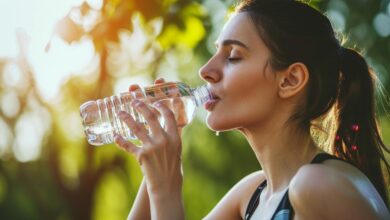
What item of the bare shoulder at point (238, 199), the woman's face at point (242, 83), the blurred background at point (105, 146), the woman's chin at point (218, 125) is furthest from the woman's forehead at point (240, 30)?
the blurred background at point (105, 146)

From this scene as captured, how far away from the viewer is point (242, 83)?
1.78 metres

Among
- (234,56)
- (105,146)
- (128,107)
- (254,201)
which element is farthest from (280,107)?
(105,146)

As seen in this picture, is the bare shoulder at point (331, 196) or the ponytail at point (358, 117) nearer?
the bare shoulder at point (331, 196)

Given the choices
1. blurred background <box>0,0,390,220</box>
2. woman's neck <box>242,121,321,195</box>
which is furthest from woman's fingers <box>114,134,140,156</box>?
blurred background <box>0,0,390,220</box>

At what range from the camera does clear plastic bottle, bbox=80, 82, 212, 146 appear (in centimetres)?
208

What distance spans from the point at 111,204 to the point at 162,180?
13.6ft

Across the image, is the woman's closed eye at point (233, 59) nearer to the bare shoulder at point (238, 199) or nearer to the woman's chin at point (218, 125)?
the woman's chin at point (218, 125)

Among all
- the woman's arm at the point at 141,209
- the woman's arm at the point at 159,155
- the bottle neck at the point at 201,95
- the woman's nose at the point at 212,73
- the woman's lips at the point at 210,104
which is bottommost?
the woman's arm at the point at 141,209

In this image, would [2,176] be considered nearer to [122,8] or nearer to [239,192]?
[122,8]

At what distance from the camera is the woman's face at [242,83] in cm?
178

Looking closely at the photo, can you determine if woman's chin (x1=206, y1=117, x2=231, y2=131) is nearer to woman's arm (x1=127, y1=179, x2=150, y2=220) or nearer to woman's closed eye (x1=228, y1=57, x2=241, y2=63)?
woman's closed eye (x1=228, y1=57, x2=241, y2=63)

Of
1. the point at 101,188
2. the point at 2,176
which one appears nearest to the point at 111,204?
the point at 101,188

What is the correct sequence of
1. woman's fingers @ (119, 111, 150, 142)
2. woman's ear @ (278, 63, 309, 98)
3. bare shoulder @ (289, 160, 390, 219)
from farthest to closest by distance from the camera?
woman's ear @ (278, 63, 309, 98), woman's fingers @ (119, 111, 150, 142), bare shoulder @ (289, 160, 390, 219)

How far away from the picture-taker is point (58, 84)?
16.6ft
